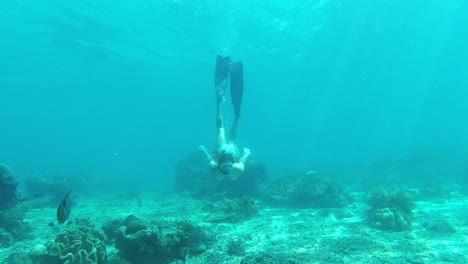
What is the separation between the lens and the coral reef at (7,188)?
10.7m

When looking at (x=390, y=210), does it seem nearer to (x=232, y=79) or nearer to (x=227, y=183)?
(x=232, y=79)

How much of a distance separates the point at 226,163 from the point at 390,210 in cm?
776

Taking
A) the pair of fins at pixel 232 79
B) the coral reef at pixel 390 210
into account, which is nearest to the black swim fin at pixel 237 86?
the pair of fins at pixel 232 79

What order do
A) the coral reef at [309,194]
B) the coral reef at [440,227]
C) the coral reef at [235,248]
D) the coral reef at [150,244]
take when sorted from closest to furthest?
the coral reef at [150,244], the coral reef at [235,248], the coral reef at [440,227], the coral reef at [309,194]

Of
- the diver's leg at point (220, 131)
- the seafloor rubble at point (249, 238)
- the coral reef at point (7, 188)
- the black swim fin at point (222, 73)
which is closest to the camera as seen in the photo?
the seafloor rubble at point (249, 238)

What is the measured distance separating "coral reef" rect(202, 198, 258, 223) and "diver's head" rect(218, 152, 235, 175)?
4736 millimetres

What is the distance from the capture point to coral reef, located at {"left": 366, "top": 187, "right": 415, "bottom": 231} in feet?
35.8

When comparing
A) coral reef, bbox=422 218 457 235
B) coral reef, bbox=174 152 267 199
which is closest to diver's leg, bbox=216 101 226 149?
coral reef, bbox=174 152 267 199

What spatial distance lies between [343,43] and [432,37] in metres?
12.3

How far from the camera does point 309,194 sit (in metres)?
14.8

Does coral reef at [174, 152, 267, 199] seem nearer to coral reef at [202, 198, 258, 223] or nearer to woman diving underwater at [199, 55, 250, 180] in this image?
coral reef at [202, 198, 258, 223]

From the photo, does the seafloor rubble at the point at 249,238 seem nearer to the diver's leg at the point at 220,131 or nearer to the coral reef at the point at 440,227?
the coral reef at the point at 440,227

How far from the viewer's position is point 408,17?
31.4 m

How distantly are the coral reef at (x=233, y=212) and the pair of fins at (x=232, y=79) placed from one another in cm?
410
